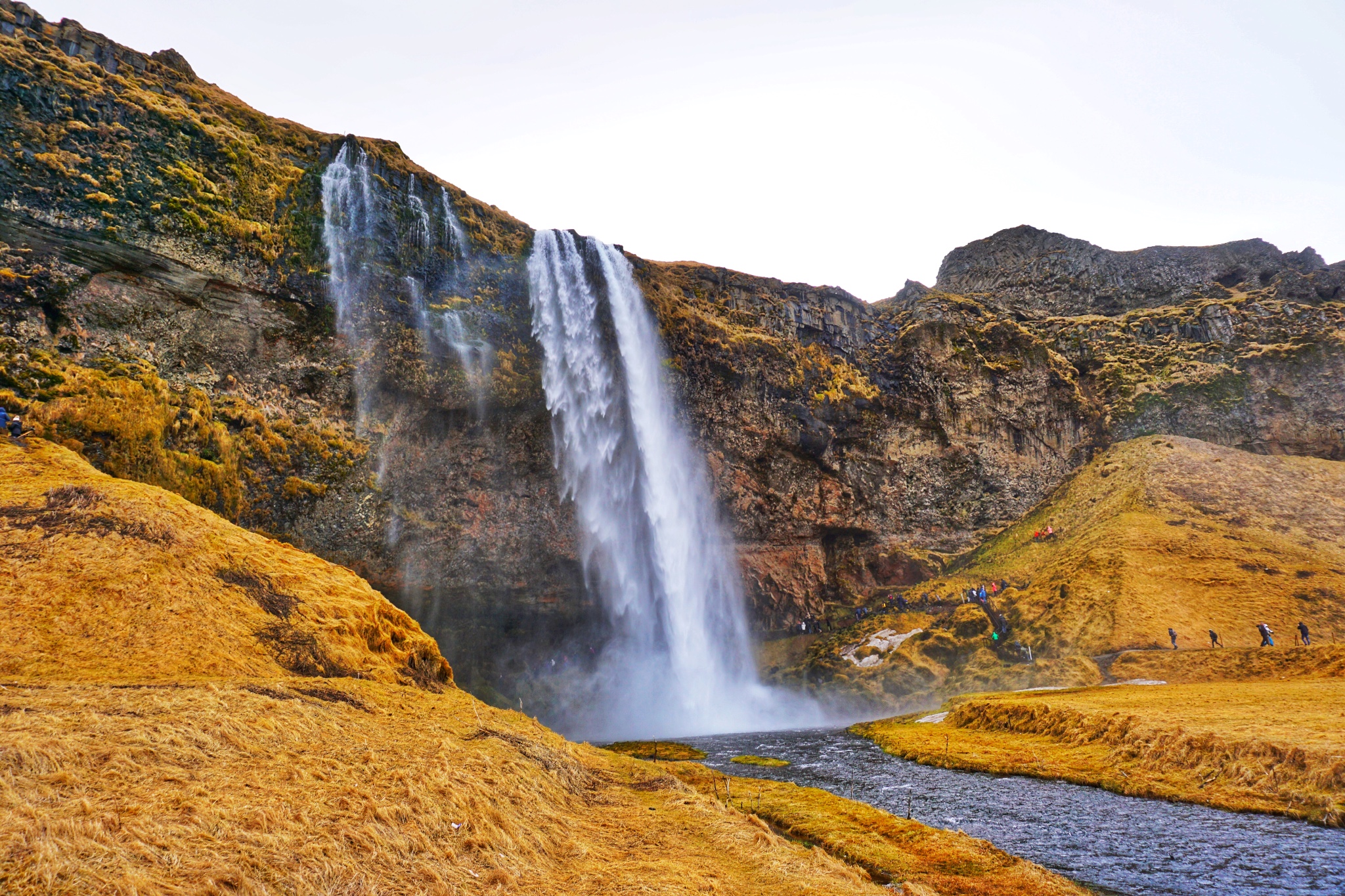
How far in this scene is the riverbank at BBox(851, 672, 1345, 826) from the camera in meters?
18.0

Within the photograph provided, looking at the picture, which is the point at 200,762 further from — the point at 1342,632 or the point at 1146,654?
the point at 1342,632

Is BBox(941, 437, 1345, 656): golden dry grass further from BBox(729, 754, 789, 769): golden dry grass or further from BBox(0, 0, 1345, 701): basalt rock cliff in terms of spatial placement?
BBox(729, 754, 789, 769): golden dry grass

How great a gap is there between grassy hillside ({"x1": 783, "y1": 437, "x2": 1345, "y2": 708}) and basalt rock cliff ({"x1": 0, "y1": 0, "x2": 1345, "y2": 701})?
5320 millimetres

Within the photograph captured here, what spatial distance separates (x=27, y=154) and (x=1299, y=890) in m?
51.3

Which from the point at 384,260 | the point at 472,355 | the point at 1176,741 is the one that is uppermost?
the point at 384,260

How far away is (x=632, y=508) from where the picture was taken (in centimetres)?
5422

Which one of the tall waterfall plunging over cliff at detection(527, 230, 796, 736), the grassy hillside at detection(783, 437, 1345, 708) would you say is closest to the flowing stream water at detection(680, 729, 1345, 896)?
the grassy hillside at detection(783, 437, 1345, 708)

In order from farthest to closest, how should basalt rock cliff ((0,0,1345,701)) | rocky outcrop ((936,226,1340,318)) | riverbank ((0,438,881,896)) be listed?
rocky outcrop ((936,226,1340,318)) → basalt rock cliff ((0,0,1345,701)) → riverbank ((0,438,881,896))

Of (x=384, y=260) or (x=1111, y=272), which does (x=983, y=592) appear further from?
(x=1111, y=272)

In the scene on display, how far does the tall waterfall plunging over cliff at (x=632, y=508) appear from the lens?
5106cm

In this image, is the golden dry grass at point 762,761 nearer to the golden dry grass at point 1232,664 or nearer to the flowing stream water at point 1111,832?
the flowing stream water at point 1111,832

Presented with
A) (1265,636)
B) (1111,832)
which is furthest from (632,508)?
(1265,636)

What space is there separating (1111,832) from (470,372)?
4198cm

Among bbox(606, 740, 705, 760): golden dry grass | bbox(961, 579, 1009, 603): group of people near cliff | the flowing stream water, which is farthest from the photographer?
bbox(961, 579, 1009, 603): group of people near cliff
